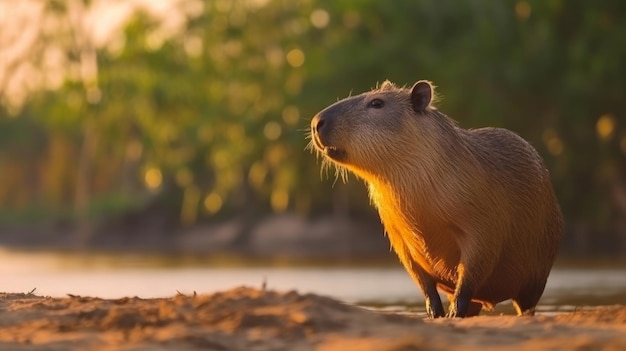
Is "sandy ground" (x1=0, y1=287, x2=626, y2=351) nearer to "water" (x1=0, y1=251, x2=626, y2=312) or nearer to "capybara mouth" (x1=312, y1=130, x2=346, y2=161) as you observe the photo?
"capybara mouth" (x1=312, y1=130, x2=346, y2=161)

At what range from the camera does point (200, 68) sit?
152 ft

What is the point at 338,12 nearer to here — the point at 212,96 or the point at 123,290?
the point at 212,96

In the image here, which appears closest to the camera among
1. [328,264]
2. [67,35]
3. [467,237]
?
[467,237]

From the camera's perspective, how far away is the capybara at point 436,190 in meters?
8.48

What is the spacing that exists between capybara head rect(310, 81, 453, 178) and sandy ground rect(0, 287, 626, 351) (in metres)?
2.01

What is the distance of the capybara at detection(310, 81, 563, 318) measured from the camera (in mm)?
8477

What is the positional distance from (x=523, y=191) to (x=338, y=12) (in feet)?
104

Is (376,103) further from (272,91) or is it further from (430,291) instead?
(272,91)

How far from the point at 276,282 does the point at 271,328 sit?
1314cm

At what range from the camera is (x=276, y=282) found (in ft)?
62.3

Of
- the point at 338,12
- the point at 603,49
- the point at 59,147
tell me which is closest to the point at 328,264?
the point at 603,49

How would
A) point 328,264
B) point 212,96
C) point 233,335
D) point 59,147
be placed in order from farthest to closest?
point 59,147, point 212,96, point 328,264, point 233,335

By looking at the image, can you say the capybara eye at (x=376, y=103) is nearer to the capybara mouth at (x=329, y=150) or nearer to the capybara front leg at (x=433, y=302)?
the capybara mouth at (x=329, y=150)

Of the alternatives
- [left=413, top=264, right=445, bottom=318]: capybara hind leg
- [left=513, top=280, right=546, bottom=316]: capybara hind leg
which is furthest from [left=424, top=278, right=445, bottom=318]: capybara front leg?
[left=513, top=280, right=546, bottom=316]: capybara hind leg
